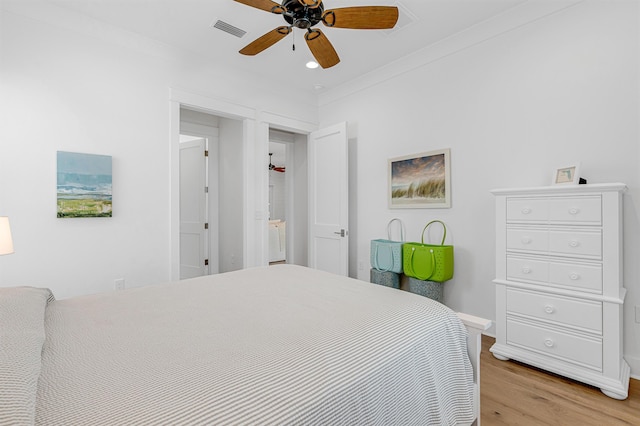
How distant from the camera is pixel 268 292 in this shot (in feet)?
5.41

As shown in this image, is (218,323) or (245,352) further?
(218,323)

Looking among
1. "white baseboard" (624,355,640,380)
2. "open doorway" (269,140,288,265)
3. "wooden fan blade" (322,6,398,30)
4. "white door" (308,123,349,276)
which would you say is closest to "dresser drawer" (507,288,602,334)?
"white baseboard" (624,355,640,380)

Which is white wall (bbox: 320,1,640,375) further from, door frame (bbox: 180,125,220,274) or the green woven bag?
door frame (bbox: 180,125,220,274)

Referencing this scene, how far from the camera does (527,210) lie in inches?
89.0

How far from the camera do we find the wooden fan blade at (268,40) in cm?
206

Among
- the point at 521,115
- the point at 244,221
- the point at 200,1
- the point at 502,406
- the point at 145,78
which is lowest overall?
the point at 502,406

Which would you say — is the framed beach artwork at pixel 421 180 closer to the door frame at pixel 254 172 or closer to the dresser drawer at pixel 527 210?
the dresser drawer at pixel 527 210

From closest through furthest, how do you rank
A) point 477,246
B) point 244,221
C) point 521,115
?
point 521,115
point 477,246
point 244,221

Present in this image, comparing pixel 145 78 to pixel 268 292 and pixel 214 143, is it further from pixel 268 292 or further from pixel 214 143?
pixel 268 292

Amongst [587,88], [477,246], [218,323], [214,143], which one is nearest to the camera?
[218,323]

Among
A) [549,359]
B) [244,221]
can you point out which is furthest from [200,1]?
[549,359]

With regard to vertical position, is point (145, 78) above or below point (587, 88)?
above

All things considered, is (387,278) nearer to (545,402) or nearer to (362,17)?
(545,402)

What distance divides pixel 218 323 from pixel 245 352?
31 cm
